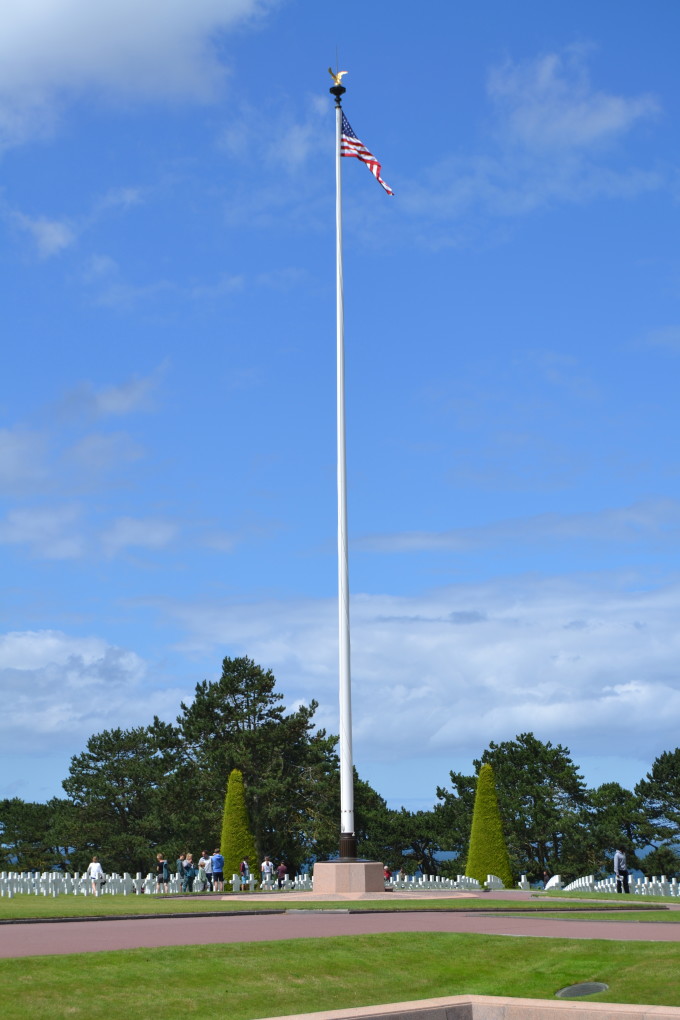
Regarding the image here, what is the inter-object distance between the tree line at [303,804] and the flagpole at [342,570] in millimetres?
30818

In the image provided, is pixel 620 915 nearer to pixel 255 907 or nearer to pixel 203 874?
pixel 255 907

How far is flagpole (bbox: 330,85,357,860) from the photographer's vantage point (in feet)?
108

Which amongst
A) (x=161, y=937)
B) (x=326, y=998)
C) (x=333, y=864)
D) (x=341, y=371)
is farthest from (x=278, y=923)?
(x=341, y=371)

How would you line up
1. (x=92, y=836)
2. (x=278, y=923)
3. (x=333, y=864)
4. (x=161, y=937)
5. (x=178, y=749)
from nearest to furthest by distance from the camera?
(x=161, y=937), (x=278, y=923), (x=333, y=864), (x=178, y=749), (x=92, y=836)

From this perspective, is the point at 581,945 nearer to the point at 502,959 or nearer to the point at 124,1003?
the point at 502,959

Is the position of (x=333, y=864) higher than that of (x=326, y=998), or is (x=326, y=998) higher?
(x=333, y=864)

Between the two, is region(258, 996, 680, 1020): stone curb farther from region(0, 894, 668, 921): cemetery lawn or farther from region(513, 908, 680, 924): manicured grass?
region(0, 894, 668, 921): cemetery lawn

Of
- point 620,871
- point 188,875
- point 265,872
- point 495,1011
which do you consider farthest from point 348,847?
point 495,1011

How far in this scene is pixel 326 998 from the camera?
13977 mm

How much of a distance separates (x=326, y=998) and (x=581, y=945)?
4504mm

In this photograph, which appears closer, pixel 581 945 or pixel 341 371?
pixel 581 945

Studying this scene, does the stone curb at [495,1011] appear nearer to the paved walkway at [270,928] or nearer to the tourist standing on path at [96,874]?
the paved walkway at [270,928]

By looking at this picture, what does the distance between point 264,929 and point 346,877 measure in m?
12.0

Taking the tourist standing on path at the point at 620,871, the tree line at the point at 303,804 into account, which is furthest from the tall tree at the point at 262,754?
the tourist standing on path at the point at 620,871
